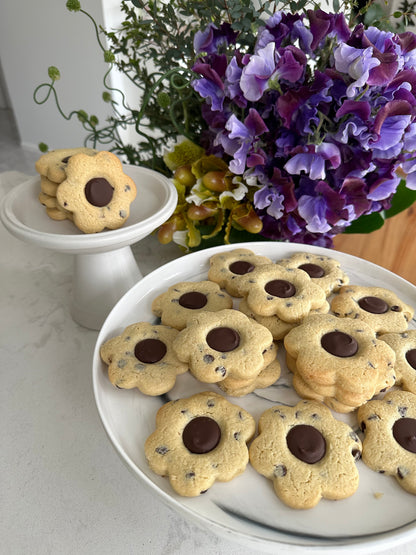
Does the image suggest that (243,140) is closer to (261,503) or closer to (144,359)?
(144,359)

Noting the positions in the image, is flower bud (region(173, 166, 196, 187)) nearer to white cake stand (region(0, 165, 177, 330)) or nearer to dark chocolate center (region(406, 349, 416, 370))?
white cake stand (region(0, 165, 177, 330))

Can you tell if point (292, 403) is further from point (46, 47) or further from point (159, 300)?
point (46, 47)

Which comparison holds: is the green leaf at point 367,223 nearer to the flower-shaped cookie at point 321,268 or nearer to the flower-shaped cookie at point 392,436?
the flower-shaped cookie at point 321,268

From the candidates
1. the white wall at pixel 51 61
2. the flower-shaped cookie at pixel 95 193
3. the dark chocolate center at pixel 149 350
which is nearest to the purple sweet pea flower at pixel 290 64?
the flower-shaped cookie at pixel 95 193

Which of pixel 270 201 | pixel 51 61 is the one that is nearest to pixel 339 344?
pixel 270 201

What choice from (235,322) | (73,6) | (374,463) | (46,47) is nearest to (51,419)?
(235,322)

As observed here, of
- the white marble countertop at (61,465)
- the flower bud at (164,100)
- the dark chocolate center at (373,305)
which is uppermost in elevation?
the flower bud at (164,100)
